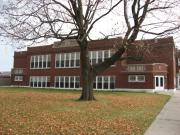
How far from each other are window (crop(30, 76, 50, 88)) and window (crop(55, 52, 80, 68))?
3574 millimetres

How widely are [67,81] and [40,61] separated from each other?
8.20 meters

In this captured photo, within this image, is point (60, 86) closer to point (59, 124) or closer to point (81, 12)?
point (81, 12)

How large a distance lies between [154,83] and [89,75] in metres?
25.9

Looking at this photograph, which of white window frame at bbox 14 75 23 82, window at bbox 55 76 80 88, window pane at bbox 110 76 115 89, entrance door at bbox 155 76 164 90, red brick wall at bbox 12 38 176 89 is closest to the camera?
red brick wall at bbox 12 38 176 89

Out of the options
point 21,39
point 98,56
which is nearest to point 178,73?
point 98,56

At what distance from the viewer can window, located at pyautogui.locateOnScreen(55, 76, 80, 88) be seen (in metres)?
59.0

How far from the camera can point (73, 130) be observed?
11.3m

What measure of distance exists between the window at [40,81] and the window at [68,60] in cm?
357

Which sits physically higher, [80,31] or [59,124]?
[80,31]

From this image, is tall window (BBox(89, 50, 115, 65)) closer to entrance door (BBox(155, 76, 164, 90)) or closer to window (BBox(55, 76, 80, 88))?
window (BBox(55, 76, 80, 88))

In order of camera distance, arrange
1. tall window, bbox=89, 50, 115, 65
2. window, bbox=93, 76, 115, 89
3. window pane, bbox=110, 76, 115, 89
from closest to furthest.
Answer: window pane, bbox=110, 76, 115, 89
window, bbox=93, 76, 115, 89
tall window, bbox=89, 50, 115, 65

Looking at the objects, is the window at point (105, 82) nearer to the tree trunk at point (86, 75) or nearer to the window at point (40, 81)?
the window at point (40, 81)

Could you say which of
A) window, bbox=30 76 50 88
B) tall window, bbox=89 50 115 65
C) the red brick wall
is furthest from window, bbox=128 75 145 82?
window, bbox=30 76 50 88

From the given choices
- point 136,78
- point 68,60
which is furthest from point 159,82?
point 68,60
